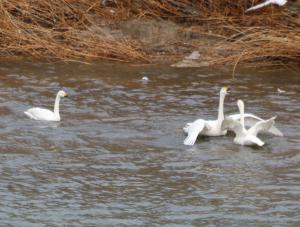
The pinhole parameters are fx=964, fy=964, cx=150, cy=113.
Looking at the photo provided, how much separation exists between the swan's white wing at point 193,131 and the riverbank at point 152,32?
384 cm

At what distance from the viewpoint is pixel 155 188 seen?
29.2 ft

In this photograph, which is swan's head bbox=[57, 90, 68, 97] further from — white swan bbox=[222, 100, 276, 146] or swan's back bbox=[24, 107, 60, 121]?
white swan bbox=[222, 100, 276, 146]

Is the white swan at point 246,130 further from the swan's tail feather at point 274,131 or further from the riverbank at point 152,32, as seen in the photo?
the riverbank at point 152,32

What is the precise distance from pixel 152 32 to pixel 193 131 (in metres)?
5.46

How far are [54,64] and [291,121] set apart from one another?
4437 millimetres

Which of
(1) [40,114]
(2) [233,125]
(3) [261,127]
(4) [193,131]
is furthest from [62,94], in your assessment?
(3) [261,127]

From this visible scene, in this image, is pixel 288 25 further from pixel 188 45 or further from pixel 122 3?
pixel 122 3

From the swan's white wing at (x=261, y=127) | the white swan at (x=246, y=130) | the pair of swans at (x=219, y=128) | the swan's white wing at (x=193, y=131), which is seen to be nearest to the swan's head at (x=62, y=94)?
the pair of swans at (x=219, y=128)

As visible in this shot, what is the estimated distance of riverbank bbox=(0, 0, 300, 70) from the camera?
14.6 meters

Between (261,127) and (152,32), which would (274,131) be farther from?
(152,32)

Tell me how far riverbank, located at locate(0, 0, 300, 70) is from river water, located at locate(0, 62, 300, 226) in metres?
0.60

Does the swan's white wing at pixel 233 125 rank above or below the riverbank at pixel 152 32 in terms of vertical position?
below

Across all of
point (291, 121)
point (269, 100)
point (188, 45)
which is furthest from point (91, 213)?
point (188, 45)

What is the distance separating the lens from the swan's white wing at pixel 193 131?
10.3 metres
